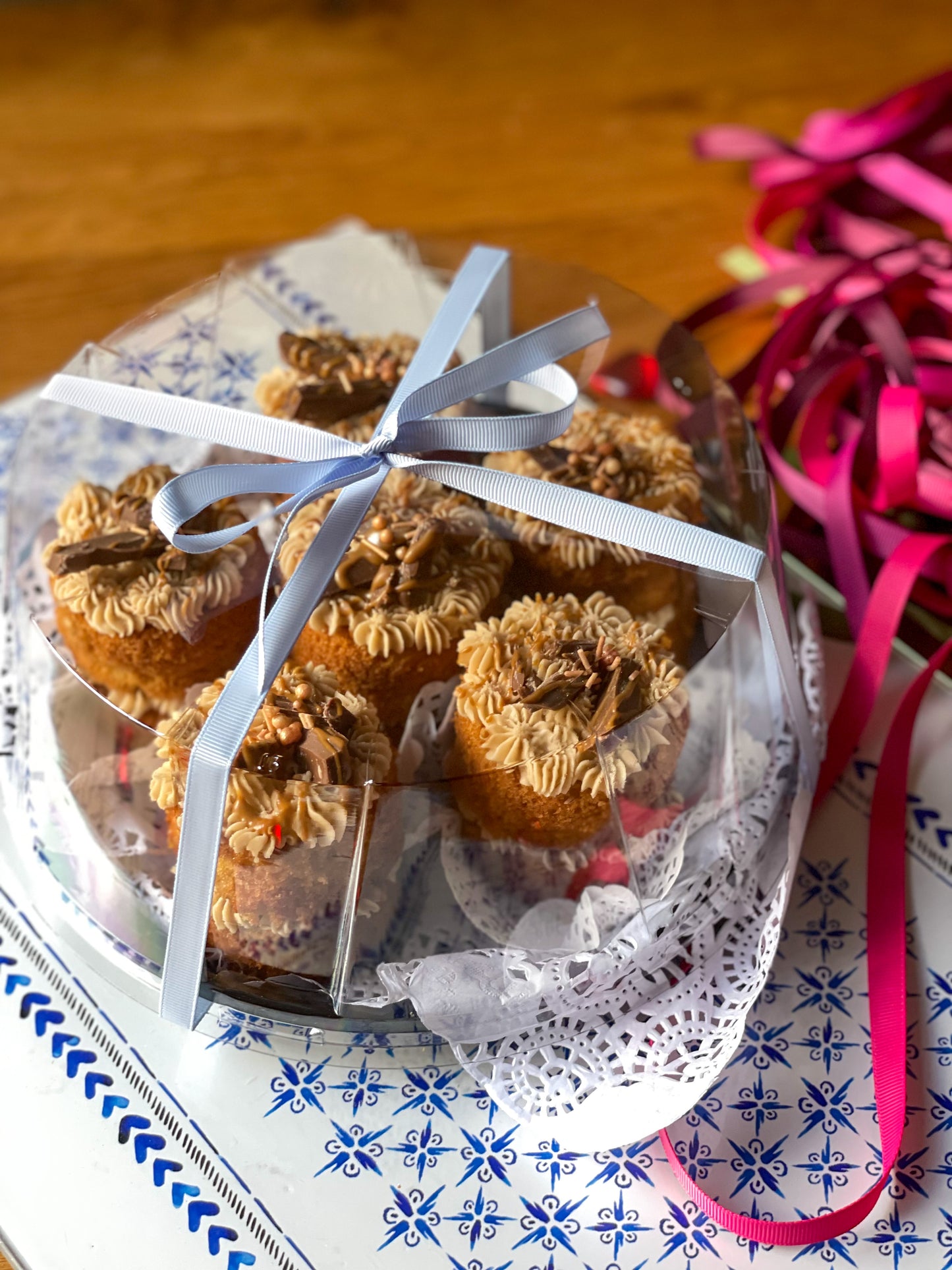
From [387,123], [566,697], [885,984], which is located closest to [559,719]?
[566,697]

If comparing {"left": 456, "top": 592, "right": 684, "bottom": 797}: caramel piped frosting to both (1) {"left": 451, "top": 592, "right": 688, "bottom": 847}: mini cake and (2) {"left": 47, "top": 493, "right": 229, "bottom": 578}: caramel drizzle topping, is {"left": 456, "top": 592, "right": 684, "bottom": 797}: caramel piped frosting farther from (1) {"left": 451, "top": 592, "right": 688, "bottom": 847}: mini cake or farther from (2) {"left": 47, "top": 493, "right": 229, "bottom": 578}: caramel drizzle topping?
(2) {"left": 47, "top": 493, "right": 229, "bottom": 578}: caramel drizzle topping

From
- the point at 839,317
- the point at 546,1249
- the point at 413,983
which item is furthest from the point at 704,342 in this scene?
the point at 546,1249

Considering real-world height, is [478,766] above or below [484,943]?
above

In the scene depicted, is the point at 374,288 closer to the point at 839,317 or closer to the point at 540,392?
the point at 540,392

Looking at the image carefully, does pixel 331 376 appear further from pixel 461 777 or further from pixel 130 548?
pixel 461 777

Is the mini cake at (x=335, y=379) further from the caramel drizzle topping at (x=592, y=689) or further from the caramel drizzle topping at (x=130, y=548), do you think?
the caramel drizzle topping at (x=592, y=689)
